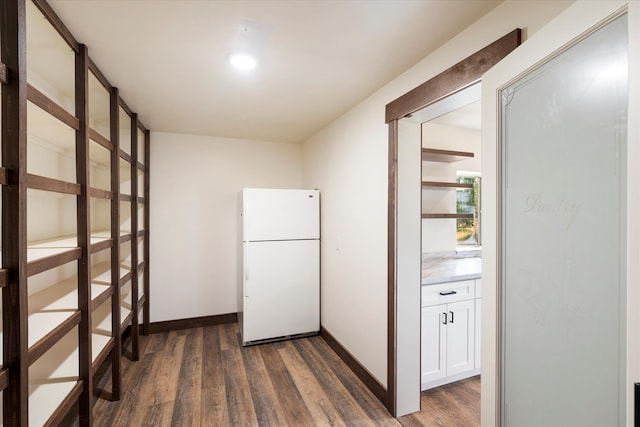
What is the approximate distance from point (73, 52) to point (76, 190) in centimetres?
74

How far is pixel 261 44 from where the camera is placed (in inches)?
63.7

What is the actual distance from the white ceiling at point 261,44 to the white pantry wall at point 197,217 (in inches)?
39.2

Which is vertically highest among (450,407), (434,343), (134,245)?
(134,245)

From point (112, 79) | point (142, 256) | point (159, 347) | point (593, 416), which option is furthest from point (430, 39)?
point (159, 347)

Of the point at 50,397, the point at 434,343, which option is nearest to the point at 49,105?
the point at 50,397

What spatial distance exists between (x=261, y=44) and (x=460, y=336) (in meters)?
2.47

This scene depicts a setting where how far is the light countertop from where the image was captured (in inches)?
92.8

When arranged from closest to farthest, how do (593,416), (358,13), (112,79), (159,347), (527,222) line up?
(593,416), (527,222), (358,13), (112,79), (159,347)

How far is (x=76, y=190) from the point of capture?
1548mm

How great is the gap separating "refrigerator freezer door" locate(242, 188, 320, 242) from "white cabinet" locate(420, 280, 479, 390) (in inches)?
57.7

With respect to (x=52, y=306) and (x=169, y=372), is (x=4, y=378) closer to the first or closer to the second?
(x=52, y=306)

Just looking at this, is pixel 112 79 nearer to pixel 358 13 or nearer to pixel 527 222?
pixel 358 13

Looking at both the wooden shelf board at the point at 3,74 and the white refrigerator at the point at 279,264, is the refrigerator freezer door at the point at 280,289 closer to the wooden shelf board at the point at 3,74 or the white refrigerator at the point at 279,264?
the white refrigerator at the point at 279,264

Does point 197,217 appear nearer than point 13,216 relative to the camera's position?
No
